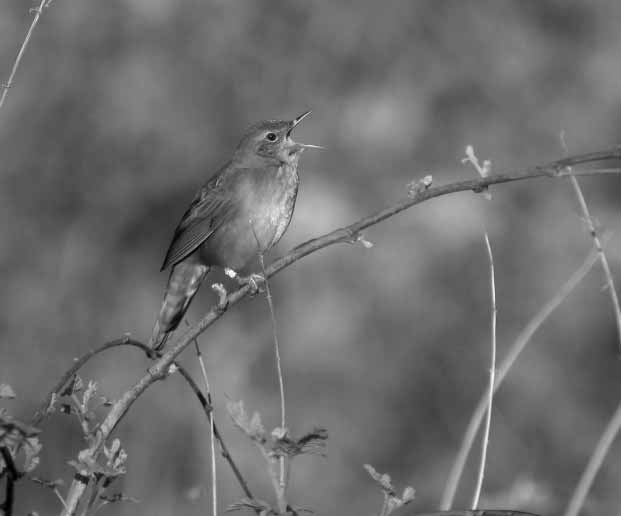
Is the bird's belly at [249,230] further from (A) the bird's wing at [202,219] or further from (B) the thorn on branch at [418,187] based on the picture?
(B) the thorn on branch at [418,187]

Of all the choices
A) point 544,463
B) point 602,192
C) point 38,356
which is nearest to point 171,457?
point 38,356

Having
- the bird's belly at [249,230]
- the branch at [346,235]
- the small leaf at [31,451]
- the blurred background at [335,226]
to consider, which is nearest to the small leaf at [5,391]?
the small leaf at [31,451]

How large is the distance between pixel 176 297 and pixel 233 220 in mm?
468

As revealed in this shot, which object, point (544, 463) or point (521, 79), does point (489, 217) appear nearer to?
point (521, 79)

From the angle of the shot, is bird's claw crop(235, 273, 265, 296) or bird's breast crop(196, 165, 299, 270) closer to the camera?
bird's claw crop(235, 273, 265, 296)

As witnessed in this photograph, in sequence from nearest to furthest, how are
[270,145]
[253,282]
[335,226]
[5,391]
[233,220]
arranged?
1. [5,391]
2. [253,282]
3. [233,220]
4. [270,145]
5. [335,226]

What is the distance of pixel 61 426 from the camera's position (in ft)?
22.4

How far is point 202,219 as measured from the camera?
5.58 meters

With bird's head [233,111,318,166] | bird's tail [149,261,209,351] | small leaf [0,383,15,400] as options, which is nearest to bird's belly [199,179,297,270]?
bird's tail [149,261,209,351]

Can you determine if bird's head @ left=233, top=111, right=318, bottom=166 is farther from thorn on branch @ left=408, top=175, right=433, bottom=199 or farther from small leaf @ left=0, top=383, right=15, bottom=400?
small leaf @ left=0, top=383, right=15, bottom=400

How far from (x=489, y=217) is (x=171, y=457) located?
3.40 metres

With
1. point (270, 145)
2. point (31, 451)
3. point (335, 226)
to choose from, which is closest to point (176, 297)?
point (270, 145)

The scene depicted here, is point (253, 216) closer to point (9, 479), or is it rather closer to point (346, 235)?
point (346, 235)

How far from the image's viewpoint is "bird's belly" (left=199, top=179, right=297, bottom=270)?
5301 millimetres
